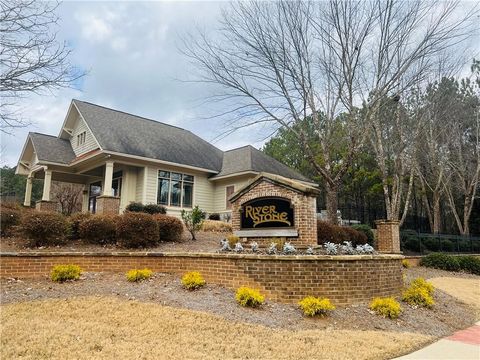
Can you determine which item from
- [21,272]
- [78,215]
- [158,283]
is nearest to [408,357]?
[158,283]

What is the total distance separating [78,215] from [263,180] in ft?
19.5

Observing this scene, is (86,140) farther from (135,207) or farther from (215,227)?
(215,227)

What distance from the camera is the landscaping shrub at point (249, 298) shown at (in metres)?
6.46

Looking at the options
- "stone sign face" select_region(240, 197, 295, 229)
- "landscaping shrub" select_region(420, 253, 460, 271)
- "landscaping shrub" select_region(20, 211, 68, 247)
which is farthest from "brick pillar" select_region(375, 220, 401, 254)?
"landscaping shrub" select_region(20, 211, 68, 247)

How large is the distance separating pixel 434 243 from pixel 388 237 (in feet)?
20.7

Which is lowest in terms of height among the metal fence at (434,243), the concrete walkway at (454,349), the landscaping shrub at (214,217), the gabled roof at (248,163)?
the concrete walkway at (454,349)

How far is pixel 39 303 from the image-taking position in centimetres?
604

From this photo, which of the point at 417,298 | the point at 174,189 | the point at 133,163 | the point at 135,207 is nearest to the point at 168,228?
the point at 135,207

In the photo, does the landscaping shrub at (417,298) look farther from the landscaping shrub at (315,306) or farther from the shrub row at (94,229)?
the shrub row at (94,229)

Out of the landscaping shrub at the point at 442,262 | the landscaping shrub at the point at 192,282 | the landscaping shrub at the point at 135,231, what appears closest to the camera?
the landscaping shrub at the point at 192,282

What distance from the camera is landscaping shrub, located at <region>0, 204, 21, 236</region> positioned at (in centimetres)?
1091

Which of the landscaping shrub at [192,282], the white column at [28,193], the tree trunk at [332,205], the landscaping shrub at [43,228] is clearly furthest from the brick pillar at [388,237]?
the white column at [28,193]

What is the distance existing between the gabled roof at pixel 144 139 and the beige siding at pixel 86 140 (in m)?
0.80

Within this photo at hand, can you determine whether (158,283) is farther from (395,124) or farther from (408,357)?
(395,124)
